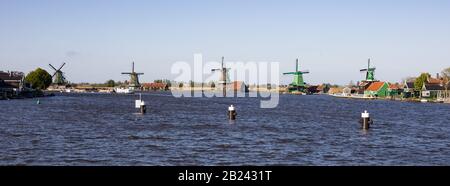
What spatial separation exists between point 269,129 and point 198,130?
6583mm

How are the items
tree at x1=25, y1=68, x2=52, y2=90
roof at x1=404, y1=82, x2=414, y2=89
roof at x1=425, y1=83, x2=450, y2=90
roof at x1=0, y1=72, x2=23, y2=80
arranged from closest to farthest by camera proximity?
roof at x1=425, y1=83, x2=450, y2=90, roof at x1=0, y1=72, x2=23, y2=80, roof at x1=404, y1=82, x2=414, y2=89, tree at x1=25, y1=68, x2=52, y2=90

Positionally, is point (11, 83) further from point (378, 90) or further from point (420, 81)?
point (420, 81)

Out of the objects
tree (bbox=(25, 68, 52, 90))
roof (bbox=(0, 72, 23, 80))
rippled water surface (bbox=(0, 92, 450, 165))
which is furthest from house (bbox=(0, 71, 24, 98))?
rippled water surface (bbox=(0, 92, 450, 165))

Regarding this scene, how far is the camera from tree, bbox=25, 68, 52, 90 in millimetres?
178250

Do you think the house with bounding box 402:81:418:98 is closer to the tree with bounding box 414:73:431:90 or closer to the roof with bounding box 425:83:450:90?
the tree with bounding box 414:73:431:90

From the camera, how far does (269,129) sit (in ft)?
161

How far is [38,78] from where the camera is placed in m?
179

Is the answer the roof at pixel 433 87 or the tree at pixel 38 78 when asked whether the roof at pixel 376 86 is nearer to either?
the roof at pixel 433 87

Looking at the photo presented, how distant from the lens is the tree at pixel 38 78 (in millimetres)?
178250

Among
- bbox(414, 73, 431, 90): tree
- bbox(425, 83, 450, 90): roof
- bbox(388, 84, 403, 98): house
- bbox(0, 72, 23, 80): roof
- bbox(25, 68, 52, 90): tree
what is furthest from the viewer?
bbox(25, 68, 52, 90): tree

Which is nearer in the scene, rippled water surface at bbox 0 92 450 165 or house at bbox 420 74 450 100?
rippled water surface at bbox 0 92 450 165

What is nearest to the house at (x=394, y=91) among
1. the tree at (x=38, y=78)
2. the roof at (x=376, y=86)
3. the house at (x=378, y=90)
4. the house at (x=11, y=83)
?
the house at (x=378, y=90)

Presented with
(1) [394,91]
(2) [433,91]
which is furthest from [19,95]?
(2) [433,91]

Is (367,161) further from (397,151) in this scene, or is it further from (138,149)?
(138,149)
